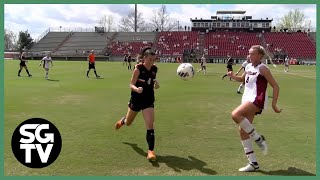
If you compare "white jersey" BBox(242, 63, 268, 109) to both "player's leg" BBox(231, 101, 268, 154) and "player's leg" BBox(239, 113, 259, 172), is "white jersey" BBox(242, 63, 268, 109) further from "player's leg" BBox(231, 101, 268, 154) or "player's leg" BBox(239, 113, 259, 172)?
"player's leg" BBox(239, 113, 259, 172)

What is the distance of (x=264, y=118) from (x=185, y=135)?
3.35 m

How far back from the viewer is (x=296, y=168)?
6.35 m

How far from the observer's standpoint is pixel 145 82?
721cm

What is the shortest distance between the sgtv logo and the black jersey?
5.78 ft

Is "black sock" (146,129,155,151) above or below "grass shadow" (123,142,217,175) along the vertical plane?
above

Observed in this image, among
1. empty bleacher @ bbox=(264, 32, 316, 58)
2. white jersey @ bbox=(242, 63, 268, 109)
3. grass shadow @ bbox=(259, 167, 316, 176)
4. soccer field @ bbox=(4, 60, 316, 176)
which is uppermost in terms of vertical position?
empty bleacher @ bbox=(264, 32, 316, 58)

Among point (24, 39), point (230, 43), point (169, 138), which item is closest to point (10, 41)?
point (24, 39)

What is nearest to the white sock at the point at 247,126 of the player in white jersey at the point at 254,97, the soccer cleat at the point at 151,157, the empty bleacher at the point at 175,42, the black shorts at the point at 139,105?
the player in white jersey at the point at 254,97

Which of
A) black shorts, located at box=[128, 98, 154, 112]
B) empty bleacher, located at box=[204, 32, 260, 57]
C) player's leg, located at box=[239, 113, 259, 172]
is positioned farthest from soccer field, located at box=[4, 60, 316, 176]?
empty bleacher, located at box=[204, 32, 260, 57]

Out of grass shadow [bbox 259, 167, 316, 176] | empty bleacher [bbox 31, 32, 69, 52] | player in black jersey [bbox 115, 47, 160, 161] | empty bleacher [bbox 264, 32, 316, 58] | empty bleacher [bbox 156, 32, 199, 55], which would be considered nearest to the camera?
grass shadow [bbox 259, 167, 316, 176]

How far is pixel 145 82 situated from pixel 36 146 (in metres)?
2.23

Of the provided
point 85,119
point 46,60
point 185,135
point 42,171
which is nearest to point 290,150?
point 185,135

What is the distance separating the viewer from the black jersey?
283 inches

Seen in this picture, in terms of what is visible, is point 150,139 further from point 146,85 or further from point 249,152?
point 249,152
